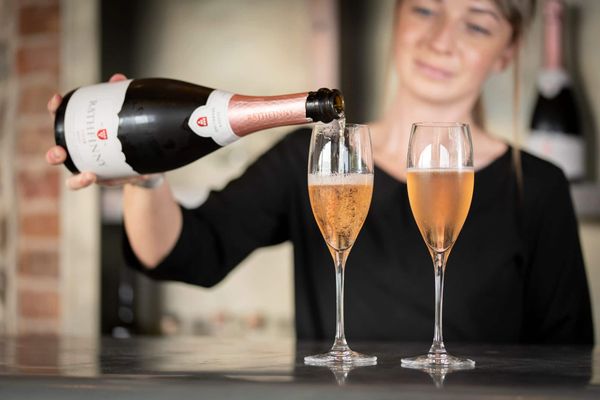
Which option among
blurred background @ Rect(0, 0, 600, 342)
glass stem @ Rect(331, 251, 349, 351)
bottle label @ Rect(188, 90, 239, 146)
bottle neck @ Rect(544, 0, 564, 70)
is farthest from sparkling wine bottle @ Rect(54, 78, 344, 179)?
bottle neck @ Rect(544, 0, 564, 70)

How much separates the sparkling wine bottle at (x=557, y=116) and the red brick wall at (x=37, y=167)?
1148 millimetres

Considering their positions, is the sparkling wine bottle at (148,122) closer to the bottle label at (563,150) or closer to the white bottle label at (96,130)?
the white bottle label at (96,130)

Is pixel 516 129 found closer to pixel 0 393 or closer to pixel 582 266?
pixel 582 266

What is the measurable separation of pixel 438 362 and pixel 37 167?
1.60 m

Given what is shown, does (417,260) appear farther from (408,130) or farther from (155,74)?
(155,74)

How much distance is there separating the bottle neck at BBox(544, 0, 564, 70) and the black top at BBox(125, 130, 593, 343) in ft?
1.44

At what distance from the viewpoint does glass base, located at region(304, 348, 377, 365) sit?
35.2 inches

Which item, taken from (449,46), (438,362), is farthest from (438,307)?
(449,46)

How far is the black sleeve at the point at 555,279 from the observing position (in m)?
1.56

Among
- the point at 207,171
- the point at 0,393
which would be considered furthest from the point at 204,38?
the point at 0,393

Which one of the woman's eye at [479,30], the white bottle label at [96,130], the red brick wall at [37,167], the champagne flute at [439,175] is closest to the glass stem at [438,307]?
the champagne flute at [439,175]

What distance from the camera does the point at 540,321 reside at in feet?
5.22

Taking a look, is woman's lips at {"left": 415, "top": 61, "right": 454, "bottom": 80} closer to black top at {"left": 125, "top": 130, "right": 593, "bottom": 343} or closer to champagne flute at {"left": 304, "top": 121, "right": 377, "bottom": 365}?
black top at {"left": 125, "top": 130, "right": 593, "bottom": 343}

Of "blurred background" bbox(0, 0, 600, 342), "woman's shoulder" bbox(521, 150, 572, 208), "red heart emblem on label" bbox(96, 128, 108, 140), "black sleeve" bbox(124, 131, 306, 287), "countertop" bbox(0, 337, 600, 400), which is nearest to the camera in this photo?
"countertop" bbox(0, 337, 600, 400)
